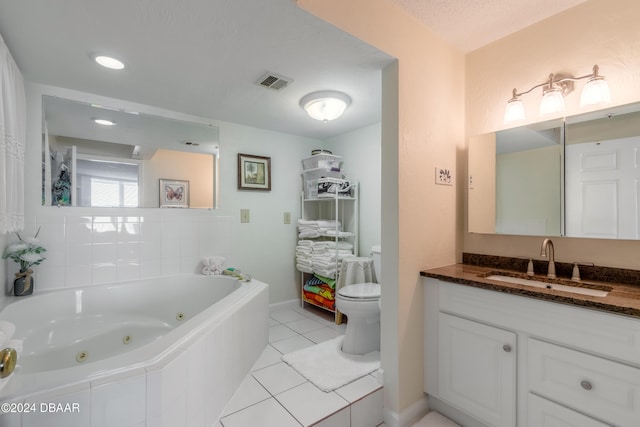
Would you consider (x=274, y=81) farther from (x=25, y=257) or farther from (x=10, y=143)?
(x=25, y=257)

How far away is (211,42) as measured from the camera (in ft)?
4.76

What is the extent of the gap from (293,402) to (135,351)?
833 millimetres

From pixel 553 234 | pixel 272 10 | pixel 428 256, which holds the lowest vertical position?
pixel 428 256

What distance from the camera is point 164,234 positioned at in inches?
94.1

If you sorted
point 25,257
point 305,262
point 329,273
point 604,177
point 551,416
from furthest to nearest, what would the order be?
1. point 305,262
2. point 329,273
3. point 25,257
4. point 604,177
5. point 551,416

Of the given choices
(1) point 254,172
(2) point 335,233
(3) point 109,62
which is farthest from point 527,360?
(3) point 109,62

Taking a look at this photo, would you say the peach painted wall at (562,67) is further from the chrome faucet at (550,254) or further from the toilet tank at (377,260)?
the toilet tank at (377,260)

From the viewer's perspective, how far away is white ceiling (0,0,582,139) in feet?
4.05

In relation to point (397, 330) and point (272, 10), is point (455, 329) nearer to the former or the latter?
point (397, 330)

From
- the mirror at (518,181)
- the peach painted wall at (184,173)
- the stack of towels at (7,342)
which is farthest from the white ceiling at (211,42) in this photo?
the stack of towels at (7,342)

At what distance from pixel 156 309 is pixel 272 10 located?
2195mm

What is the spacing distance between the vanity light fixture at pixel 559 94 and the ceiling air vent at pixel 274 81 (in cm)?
134

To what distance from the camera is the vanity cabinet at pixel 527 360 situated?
102cm

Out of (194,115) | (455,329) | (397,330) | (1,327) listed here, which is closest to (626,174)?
(455,329)
